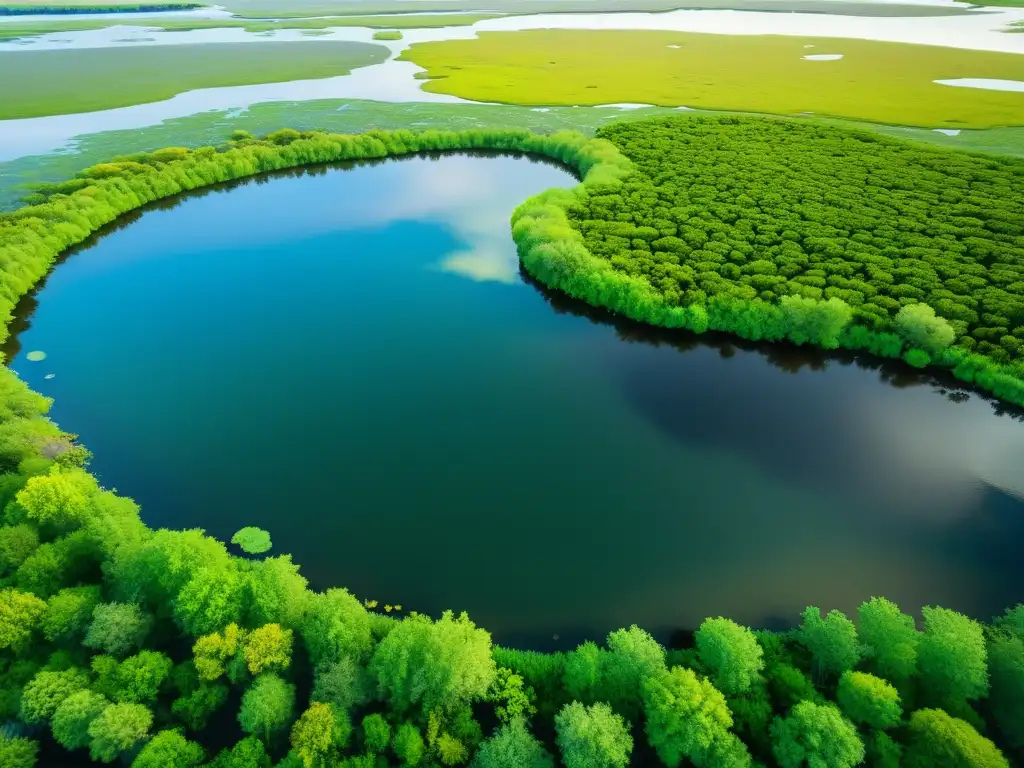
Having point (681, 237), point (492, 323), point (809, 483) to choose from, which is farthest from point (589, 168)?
point (809, 483)

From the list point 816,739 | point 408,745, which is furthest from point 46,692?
point 816,739

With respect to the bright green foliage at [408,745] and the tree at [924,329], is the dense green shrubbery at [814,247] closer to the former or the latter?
the tree at [924,329]

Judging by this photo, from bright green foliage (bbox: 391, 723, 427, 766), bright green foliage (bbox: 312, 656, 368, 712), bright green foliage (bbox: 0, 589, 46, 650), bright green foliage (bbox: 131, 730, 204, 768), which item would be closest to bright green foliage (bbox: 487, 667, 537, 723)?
bright green foliage (bbox: 391, 723, 427, 766)

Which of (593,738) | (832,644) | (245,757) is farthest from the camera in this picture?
(832,644)

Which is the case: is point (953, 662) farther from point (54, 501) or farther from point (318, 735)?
point (54, 501)

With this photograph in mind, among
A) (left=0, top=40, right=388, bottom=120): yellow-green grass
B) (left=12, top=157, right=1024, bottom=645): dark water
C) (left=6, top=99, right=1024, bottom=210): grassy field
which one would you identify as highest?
(left=0, top=40, right=388, bottom=120): yellow-green grass

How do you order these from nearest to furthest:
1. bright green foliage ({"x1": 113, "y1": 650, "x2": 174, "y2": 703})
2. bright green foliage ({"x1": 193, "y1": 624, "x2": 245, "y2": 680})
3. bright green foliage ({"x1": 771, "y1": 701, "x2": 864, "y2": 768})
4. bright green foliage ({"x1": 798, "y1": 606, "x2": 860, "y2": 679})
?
bright green foliage ({"x1": 771, "y1": 701, "x2": 864, "y2": 768}) < bright green foliage ({"x1": 113, "y1": 650, "x2": 174, "y2": 703}) < bright green foliage ({"x1": 193, "y1": 624, "x2": 245, "y2": 680}) < bright green foliage ({"x1": 798, "y1": 606, "x2": 860, "y2": 679})

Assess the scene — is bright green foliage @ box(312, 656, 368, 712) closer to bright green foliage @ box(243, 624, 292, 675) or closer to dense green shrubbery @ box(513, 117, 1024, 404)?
bright green foliage @ box(243, 624, 292, 675)
